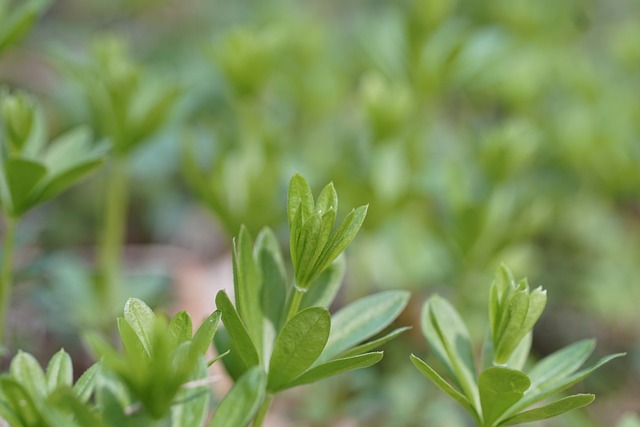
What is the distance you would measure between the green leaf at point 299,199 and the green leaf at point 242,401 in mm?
238

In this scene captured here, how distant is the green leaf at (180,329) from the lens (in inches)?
41.9

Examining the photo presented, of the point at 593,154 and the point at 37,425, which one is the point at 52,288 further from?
the point at 593,154

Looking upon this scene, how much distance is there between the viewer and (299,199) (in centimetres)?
116

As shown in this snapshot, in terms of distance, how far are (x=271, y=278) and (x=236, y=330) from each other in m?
0.21

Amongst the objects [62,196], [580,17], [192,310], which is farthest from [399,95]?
[580,17]

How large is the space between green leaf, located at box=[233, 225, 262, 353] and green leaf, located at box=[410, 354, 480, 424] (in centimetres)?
27

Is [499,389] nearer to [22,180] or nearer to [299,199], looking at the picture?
[299,199]

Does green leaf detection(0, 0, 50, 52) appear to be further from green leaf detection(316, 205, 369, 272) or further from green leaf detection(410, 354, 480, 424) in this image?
green leaf detection(410, 354, 480, 424)

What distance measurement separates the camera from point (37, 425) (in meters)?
0.99

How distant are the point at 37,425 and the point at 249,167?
4.07ft

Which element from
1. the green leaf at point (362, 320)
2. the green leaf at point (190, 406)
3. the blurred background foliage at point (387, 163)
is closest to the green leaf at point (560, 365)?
the green leaf at point (362, 320)

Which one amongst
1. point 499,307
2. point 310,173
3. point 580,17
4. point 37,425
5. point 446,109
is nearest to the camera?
point 37,425

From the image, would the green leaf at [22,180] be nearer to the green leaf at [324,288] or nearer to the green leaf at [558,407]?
the green leaf at [324,288]

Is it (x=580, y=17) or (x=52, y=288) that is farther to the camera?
(x=580, y=17)
